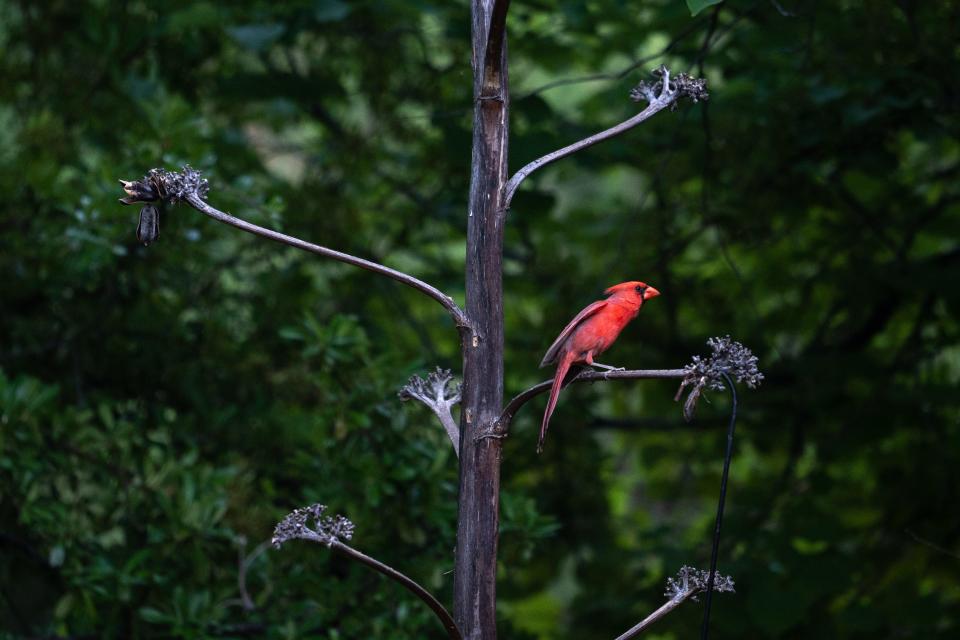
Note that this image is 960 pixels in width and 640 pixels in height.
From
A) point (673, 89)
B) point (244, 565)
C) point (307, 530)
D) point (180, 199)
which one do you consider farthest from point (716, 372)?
point (244, 565)

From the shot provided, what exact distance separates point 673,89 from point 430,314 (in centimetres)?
402

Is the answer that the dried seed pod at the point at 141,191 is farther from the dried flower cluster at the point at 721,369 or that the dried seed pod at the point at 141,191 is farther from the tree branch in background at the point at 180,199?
the dried flower cluster at the point at 721,369

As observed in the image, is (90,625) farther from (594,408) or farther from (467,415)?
(594,408)

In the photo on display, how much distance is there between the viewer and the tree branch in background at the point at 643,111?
161 cm

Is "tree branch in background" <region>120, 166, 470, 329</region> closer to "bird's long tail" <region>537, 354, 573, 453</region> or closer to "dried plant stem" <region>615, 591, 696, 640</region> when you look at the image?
"bird's long tail" <region>537, 354, 573, 453</region>

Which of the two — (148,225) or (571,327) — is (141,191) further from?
(571,327)

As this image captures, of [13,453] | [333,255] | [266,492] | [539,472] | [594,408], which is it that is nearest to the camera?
[333,255]

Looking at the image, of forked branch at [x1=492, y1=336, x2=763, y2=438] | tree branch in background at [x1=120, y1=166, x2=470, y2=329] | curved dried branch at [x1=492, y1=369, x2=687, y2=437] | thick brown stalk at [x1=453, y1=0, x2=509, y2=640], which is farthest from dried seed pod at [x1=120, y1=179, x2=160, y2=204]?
forked branch at [x1=492, y1=336, x2=763, y2=438]

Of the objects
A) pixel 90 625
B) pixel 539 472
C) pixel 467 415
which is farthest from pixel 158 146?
pixel 467 415

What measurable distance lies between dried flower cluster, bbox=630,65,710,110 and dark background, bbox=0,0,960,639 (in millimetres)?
1002

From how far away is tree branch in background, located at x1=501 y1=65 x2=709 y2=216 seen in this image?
1.61m

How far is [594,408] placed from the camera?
4.90 metres

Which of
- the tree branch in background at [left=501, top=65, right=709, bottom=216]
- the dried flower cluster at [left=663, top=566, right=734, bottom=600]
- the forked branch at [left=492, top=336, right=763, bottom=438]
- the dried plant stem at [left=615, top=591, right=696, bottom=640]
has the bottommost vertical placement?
the dried plant stem at [left=615, top=591, right=696, bottom=640]

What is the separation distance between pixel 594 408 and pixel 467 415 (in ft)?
11.1
